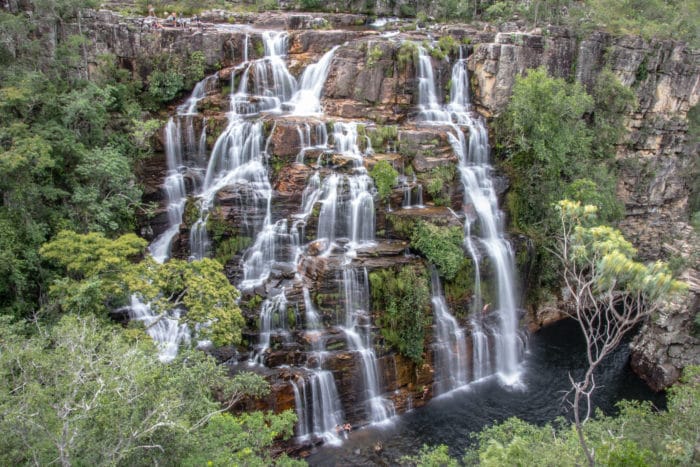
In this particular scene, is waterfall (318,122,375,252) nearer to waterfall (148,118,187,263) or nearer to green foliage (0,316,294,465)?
waterfall (148,118,187,263)

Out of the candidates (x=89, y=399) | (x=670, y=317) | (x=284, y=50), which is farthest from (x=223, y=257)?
(x=670, y=317)

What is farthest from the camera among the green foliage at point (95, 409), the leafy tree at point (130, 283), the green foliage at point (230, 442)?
the leafy tree at point (130, 283)

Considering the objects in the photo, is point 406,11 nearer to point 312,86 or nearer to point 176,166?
point 312,86

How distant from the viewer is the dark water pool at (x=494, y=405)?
55.2 ft

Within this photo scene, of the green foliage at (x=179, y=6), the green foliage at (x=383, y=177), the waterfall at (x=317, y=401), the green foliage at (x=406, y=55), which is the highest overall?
the green foliage at (x=179, y=6)

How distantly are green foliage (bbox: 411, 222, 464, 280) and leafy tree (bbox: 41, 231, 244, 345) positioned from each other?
27.0ft

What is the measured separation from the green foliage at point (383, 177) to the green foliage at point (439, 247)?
7.20ft

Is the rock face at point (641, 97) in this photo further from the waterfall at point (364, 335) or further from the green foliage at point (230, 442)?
the green foliage at point (230, 442)

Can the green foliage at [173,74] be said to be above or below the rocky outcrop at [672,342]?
above

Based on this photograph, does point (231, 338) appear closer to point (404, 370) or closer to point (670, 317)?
point (404, 370)

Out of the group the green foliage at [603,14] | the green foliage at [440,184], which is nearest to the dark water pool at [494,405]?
the green foliage at [440,184]

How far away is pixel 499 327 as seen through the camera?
21828 millimetres

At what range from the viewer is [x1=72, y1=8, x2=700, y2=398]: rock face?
2006 centimetres

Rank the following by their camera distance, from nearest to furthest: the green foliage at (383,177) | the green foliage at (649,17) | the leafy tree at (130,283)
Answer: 1. the leafy tree at (130,283)
2. the green foliage at (383,177)
3. the green foliage at (649,17)
